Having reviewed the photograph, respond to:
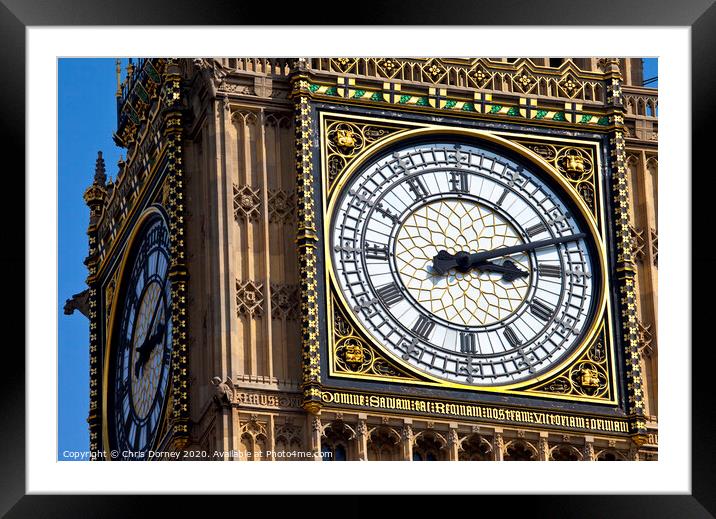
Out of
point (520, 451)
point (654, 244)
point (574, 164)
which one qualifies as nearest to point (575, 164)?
point (574, 164)

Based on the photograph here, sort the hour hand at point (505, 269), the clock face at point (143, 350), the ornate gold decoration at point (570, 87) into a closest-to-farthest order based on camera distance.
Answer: the hour hand at point (505, 269), the clock face at point (143, 350), the ornate gold decoration at point (570, 87)

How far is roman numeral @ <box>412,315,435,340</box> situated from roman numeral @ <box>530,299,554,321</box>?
1104 mm

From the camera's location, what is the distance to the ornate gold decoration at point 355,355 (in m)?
36.4

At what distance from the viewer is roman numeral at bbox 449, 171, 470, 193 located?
37.8 m

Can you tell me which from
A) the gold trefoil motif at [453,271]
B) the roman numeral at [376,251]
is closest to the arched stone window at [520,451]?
the gold trefoil motif at [453,271]

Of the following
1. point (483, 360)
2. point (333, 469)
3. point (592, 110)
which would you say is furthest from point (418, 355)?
point (333, 469)

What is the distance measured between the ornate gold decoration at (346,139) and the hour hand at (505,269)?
1586 mm

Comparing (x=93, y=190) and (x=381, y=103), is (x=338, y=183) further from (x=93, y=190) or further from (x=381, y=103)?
(x=93, y=190)

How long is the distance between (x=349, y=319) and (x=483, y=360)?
135 centimetres

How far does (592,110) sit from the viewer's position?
127 feet

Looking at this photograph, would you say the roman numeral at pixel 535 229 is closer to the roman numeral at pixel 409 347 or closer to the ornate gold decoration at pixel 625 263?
the ornate gold decoration at pixel 625 263

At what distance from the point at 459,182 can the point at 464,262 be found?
35.3 inches

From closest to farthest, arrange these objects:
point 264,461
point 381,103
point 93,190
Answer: point 264,461 → point 381,103 → point 93,190

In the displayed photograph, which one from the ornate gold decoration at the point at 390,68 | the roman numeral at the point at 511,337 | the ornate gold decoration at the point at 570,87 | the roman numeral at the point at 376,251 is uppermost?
the ornate gold decoration at the point at 390,68
